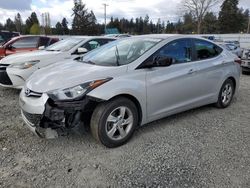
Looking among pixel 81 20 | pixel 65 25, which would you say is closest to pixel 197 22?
pixel 81 20

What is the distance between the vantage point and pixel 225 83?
562 cm

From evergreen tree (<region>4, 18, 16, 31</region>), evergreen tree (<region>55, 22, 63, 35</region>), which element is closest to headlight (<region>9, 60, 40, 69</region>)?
evergreen tree (<region>55, 22, 63, 35</region>)

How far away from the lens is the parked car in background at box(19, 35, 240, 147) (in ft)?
11.4

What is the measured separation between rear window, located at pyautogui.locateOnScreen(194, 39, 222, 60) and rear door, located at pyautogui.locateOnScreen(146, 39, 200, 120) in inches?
8.3

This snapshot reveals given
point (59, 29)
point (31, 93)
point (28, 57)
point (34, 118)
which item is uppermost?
point (59, 29)

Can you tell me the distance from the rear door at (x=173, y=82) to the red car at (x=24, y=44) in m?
6.83

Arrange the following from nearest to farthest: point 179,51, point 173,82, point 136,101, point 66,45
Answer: point 136,101 < point 173,82 < point 179,51 < point 66,45

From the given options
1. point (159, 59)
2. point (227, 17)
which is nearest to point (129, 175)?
point (159, 59)

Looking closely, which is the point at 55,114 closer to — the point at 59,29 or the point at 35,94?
the point at 35,94

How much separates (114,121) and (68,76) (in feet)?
2.88

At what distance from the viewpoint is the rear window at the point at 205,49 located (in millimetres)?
5031

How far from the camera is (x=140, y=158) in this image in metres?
3.52

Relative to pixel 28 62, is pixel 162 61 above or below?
above

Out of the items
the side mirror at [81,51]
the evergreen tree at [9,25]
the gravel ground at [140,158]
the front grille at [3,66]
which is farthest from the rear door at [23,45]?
the evergreen tree at [9,25]
